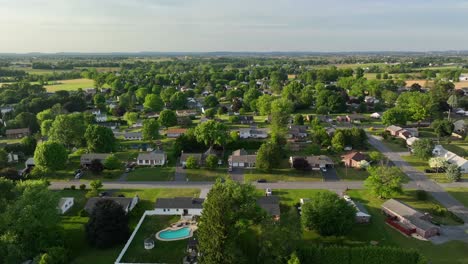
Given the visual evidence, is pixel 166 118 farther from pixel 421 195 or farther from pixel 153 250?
pixel 421 195

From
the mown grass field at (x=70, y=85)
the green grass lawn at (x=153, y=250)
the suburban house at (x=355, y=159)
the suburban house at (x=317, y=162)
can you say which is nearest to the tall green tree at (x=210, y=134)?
the suburban house at (x=317, y=162)

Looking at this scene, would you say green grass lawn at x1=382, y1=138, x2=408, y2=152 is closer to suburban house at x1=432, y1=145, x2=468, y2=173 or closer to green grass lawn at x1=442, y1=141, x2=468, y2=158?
suburban house at x1=432, y1=145, x2=468, y2=173

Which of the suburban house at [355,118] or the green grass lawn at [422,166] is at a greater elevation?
the suburban house at [355,118]

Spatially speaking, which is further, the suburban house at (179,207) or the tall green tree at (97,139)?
the tall green tree at (97,139)

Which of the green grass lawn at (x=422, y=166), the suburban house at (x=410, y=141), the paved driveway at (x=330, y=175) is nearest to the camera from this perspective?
the green grass lawn at (x=422, y=166)

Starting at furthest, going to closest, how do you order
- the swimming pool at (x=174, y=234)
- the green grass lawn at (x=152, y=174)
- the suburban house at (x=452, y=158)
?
the suburban house at (x=452, y=158), the green grass lawn at (x=152, y=174), the swimming pool at (x=174, y=234)

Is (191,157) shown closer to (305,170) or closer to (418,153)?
(305,170)

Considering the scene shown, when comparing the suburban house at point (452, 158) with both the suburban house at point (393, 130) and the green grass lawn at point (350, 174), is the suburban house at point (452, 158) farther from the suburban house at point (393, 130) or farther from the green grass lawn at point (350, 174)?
the green grass lawn at point (350, 174)

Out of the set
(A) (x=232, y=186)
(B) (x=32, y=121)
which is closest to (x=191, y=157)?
(A) (x=232, y=186)
